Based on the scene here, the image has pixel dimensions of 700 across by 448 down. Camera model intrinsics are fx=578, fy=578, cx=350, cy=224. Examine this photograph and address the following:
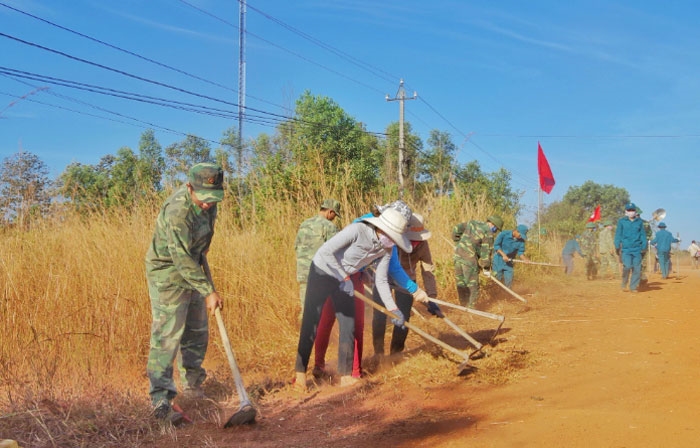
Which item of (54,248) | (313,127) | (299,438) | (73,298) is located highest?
(313,127)

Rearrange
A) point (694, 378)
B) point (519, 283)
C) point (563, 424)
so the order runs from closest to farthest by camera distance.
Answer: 1. point (563, 424)
2. point (694, 378)
3. point (519, 283)

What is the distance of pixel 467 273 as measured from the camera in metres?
9.34

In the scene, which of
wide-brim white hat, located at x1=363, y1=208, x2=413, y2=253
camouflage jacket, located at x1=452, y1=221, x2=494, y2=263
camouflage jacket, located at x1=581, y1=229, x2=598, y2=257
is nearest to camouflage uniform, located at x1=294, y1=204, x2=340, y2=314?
wide-brim white hat, located at x1=363, y1=208, x2=413, y2=253

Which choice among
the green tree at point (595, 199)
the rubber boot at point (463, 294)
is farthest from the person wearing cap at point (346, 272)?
the green tree at point (595, 199)

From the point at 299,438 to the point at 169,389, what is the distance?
1082mm

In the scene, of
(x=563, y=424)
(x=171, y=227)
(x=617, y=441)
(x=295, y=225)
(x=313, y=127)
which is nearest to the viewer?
(x=617, y=441)

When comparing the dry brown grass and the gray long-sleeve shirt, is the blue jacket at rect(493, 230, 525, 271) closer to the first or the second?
the dry brown grass

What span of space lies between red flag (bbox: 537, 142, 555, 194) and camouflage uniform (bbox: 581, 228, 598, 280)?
1819mm

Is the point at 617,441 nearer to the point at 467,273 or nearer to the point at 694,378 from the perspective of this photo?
the point at 694,378

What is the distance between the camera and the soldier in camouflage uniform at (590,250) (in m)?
16.9

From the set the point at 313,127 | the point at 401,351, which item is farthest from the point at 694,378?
the point at 313,127

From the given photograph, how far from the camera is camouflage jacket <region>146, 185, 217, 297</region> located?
4.25 meters

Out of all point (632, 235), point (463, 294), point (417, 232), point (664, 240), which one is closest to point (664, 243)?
point (664, 240)

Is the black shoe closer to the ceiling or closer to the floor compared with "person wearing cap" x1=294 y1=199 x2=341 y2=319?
closer to the floor
